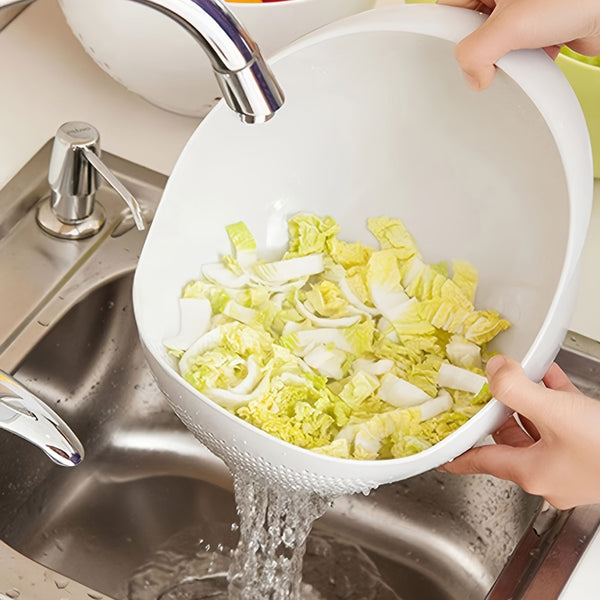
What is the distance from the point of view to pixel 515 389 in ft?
2.68

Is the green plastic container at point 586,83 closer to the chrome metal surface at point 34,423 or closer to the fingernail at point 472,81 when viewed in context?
the fingernail at point 472,81

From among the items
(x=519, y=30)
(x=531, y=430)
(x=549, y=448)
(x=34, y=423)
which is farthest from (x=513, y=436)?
(x=34, y=423)

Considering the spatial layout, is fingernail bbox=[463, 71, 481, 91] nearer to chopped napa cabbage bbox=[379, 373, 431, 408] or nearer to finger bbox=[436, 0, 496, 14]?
finger bbox=[436, 0, 496, 14]

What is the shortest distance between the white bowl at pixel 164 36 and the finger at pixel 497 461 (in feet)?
1.60

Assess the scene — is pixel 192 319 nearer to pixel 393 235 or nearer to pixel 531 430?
pixel 393 235

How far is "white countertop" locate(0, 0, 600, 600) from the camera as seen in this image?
48.3 inches

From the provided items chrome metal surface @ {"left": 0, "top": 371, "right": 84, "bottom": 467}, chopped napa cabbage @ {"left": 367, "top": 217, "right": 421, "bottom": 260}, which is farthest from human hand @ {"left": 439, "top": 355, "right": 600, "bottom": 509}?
chrome metal surface @ {"left": 0, "top": 371, "right": 84, "bottom": 467}

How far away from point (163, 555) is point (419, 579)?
10.9 inches

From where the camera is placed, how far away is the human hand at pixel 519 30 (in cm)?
90

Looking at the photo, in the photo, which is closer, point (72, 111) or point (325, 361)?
point (325, 361)

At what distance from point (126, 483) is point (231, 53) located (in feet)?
2.30

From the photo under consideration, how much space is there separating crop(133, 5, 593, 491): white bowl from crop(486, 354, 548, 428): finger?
0.6 inches

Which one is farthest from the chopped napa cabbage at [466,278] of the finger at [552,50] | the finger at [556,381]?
the finger at [552,50]

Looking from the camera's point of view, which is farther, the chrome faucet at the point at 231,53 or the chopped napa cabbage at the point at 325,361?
the chopped napa cabbage at the point at 325,361
